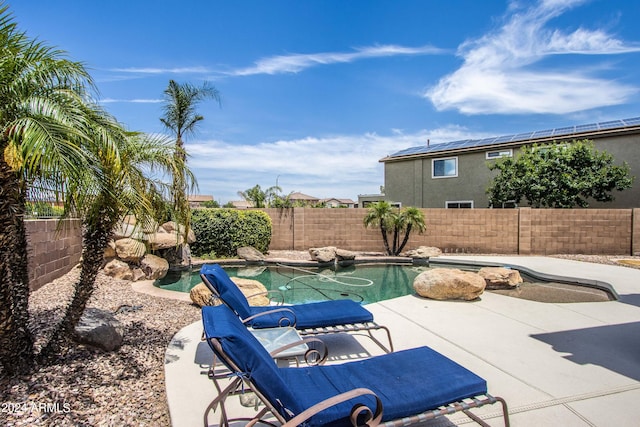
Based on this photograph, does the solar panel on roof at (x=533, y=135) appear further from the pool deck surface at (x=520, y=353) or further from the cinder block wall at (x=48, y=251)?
the cinder block wall at (x=48, y=251)

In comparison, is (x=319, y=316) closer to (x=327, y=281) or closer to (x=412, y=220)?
(x=327, y=281)

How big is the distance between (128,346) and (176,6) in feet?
27.9

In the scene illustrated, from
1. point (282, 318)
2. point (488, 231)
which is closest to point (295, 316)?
point (282, 318)

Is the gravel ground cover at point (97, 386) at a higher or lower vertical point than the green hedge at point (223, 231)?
lower

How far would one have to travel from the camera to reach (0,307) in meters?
2.74

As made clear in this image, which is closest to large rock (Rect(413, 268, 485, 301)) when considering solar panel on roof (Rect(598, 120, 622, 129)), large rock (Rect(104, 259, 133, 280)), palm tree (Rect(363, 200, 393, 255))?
large rock (Rect(104, 259, 133, 280))

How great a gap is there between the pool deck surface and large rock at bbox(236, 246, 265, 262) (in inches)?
284

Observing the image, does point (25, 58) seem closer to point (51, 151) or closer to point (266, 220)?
point (51, 151)

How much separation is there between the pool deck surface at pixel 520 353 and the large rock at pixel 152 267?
4.35 m

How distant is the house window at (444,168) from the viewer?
20.2 metres

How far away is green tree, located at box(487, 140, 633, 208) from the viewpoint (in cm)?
1516

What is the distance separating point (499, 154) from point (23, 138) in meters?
20.1

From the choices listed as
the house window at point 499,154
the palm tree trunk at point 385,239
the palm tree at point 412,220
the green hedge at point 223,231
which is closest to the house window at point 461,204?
the house window at point 499,154

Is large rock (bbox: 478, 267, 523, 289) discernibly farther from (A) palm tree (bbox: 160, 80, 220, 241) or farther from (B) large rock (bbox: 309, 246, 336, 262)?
(A) palm tree (bbox: 160, 80, 220, 241)
